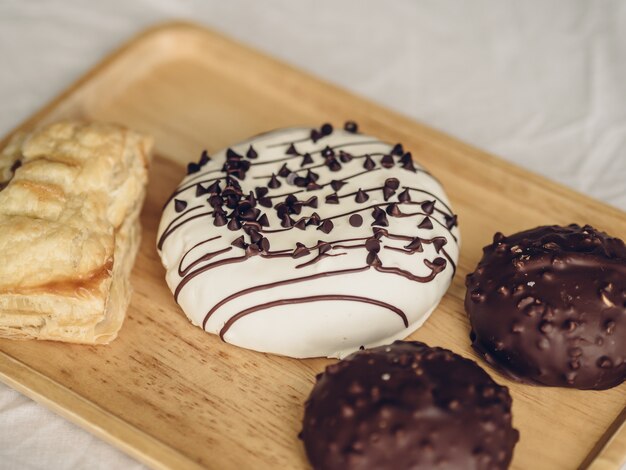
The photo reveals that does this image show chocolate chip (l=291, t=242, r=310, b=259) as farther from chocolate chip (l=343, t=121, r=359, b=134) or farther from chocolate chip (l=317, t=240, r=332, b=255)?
chocolate chip (l=343, t=121, r=359, b=134)

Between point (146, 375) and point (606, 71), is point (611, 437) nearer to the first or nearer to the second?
point (146, 375)

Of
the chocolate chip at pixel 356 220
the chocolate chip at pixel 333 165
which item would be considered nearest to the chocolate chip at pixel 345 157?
the chocolate chip at pixel 333 165

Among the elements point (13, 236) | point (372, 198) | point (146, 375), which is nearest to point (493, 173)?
point (372, 198)

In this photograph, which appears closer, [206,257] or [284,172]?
[206,257]

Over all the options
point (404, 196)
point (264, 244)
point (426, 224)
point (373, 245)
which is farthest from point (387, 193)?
point (264, 244)

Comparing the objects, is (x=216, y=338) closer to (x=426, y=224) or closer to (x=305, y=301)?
(x=305, y=301)

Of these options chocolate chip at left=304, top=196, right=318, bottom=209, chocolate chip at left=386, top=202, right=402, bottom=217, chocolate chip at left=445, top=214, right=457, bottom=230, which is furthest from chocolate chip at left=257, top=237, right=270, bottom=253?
chocolate chip at left=445, top=214, right=457, bottom=230

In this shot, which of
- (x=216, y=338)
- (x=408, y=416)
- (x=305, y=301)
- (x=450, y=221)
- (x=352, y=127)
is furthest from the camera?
(x=352, y=127)
